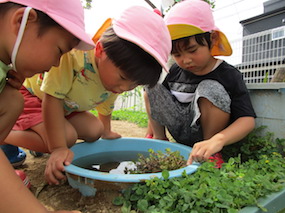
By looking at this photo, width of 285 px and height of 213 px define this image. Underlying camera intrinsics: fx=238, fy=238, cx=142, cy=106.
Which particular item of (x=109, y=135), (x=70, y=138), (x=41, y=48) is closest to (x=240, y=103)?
(x=109, y=135)

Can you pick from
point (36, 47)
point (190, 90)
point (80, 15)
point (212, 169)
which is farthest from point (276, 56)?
point (36, 47)

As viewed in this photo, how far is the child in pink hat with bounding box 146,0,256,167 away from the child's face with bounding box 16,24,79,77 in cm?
75

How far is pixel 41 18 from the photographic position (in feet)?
2.64

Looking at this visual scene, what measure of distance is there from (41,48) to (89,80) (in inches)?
19.1

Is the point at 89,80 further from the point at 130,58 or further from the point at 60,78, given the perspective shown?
the point at 130,58

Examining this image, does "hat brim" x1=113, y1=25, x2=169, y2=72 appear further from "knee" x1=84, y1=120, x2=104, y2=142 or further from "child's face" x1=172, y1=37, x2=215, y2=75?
"knee" x1=84, y1=120, x2=104, y2=142

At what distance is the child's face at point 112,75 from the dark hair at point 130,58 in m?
0.02

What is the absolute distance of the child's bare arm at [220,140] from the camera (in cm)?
114

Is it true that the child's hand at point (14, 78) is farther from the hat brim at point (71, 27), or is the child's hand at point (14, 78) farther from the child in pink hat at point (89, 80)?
the hat brim at point (71, 27)

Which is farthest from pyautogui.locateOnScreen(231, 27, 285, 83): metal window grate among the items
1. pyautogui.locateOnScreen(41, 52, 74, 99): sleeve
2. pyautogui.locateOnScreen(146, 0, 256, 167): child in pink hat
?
pyautogui.locateOnScreen(41, 52, 74, 99): sleeve

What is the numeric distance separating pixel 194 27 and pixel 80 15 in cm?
77

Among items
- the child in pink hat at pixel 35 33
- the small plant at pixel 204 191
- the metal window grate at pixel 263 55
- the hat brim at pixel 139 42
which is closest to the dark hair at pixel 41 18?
the child in pink hat at pixel 35 33

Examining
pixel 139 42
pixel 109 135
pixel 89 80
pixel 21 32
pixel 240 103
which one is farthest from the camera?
pixel 109 135

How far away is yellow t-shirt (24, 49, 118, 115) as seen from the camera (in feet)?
3.88
